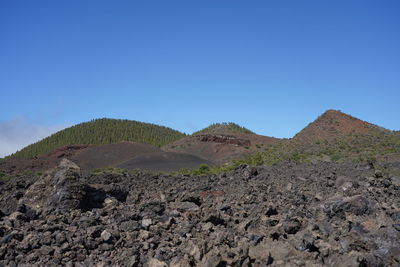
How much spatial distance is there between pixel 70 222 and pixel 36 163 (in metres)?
34.9

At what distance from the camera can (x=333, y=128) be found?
134 ft

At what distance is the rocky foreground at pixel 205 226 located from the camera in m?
7.26

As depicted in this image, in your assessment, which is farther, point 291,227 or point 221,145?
point 221,145

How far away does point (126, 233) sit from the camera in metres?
8.46

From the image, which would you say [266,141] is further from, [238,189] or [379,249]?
[379,249]

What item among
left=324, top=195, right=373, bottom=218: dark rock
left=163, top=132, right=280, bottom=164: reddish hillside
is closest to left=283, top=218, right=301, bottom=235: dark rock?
left=324, top=195, right=373, bottom=218: dark rock

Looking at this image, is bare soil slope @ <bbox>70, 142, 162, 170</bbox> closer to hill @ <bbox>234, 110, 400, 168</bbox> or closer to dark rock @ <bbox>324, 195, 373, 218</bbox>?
hill @ <bbox>234, 110, 400, 168</bbox>

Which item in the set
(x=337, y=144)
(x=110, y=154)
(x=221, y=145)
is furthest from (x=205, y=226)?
(x=110, y=154)

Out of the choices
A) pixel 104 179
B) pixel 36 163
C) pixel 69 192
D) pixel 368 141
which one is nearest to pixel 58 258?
pixel 69 192

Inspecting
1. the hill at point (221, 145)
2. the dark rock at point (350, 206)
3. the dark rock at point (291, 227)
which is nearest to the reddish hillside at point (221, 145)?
the hill at point (221, 145)

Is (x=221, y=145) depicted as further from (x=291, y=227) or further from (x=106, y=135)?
(x=291, y=227)

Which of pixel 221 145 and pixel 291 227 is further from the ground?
pixel 221 145

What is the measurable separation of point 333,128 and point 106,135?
40656 millimetres

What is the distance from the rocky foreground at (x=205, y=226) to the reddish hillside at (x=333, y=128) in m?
25.3
